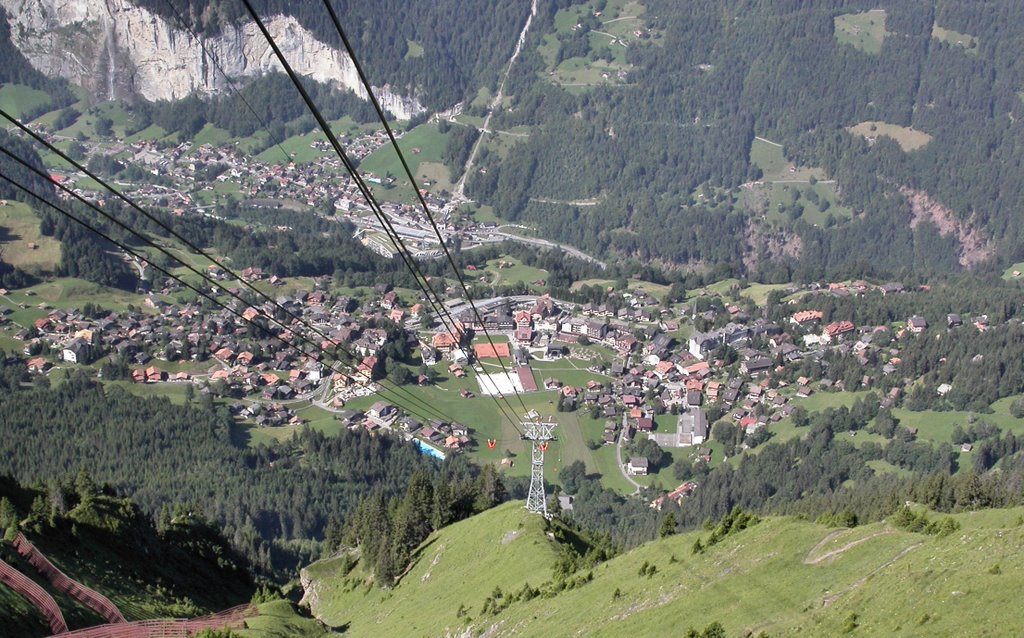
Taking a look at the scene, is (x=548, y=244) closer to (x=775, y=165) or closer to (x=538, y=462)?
(x=775, y=165)

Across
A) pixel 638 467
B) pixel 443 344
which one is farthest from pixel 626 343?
pixel 638 467

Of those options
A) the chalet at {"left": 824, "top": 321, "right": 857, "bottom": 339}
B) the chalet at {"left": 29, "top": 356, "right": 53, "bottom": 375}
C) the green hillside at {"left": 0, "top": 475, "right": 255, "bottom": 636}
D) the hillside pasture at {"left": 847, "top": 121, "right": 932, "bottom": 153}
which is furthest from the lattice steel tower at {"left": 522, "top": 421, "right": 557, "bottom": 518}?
the hillside pasture at {"left": 847, "top": 121, "right": 932, "bottom": 153}

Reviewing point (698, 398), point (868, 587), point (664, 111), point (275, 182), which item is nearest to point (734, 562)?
point (868, 587)

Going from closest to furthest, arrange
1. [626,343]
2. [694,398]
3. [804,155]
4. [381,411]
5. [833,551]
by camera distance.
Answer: [833,551] → [381,411] → [694,398] → [626,343] → [804,155]

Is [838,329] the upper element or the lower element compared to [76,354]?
upper

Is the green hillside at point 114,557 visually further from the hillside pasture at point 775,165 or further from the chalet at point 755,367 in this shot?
the hillside pasture at point 775,165

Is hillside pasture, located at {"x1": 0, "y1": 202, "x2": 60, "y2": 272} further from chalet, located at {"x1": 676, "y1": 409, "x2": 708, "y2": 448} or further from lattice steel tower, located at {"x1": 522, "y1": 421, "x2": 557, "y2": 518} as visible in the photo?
lattice steel tower, located at {"x1": 522, "y1": 421, "x2": 557, "y2": 518}

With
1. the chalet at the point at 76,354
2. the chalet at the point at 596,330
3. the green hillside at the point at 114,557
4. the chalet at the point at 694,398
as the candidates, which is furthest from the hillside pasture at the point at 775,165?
the green hillside at the point at 114,557
